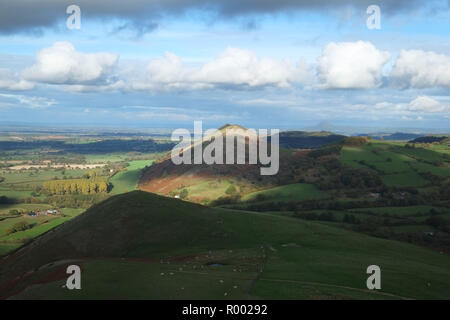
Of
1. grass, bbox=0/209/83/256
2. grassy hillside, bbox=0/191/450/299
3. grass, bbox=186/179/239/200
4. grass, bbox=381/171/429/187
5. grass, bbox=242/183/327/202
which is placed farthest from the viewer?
grass, bbox=186/179/239/200

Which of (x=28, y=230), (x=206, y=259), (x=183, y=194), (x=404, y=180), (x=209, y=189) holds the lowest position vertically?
(x=28, y=230)

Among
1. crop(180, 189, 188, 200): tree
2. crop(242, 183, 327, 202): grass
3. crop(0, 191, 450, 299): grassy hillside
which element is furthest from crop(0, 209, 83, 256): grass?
crop(242, 183, 327, 202): grass

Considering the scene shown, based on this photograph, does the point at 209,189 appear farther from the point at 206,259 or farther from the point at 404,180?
the point at 206,259

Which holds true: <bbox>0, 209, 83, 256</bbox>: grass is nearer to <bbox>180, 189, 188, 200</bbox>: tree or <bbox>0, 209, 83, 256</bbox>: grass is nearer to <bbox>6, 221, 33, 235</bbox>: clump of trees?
<bbox>6, 221, 33, 235</bbox>: clump of trees

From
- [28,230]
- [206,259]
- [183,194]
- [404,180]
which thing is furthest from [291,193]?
[206,259]

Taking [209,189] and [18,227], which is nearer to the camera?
[18,227]

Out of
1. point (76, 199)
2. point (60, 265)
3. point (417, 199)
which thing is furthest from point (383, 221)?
point (76, 199)
